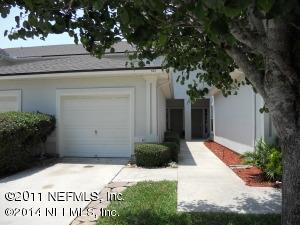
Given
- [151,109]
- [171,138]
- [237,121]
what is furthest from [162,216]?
[171,138]

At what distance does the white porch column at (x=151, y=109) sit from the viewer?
1429 cm

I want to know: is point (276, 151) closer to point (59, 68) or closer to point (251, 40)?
point (251, 40)

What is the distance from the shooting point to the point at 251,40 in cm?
436

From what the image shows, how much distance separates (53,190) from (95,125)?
6.31 m

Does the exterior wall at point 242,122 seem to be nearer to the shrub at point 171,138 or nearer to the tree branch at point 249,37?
the shrub at point 171,138

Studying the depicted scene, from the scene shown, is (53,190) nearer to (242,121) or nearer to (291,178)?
(291,178)

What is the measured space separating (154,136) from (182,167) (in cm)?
217

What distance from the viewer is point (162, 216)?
6648 millimetres

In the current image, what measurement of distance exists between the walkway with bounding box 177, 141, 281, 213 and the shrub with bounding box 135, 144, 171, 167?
127cm

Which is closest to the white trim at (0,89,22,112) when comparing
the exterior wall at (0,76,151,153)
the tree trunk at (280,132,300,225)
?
the exterior wall at (0,76,151,153)

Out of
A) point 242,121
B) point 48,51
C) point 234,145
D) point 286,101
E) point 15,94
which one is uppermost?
point 48,51

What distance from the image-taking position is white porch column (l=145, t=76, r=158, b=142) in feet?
46.9

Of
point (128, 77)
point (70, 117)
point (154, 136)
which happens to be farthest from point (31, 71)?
point (154, 136)

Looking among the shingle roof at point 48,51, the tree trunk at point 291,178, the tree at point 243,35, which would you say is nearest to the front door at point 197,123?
the shingle roof at point 48,51
